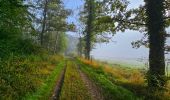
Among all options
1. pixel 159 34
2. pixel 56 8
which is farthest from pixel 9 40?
pixel 56 8

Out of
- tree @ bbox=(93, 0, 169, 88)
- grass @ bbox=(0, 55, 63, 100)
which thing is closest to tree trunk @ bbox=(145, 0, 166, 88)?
tree @ bbox=(93, 0, 169, 88)

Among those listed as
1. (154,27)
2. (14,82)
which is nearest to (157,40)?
(154,27)

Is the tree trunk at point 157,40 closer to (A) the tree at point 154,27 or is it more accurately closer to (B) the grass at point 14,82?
(A) the tree at point 154,27

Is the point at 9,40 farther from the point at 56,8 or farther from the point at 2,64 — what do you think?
the point at 56,8

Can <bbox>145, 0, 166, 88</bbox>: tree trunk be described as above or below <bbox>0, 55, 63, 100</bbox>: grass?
above

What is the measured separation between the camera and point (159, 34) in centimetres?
1758

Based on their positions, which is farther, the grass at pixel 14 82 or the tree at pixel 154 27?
the tree at pixel 154 27

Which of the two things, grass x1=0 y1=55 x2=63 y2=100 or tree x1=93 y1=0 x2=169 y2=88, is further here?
tree x1=93 y1=0 x2=169 y2=88

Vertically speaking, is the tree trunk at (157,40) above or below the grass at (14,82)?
above

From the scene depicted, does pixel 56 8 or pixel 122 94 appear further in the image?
pixel 56 8

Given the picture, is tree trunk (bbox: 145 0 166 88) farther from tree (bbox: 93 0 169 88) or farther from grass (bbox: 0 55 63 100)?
grass (bbox: 0 55 63 100)

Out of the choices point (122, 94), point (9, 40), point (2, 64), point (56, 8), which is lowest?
point (122, 94)

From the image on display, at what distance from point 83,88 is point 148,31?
18.7ft

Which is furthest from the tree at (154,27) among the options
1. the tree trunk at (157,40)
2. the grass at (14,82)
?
the grass at (14,82)
